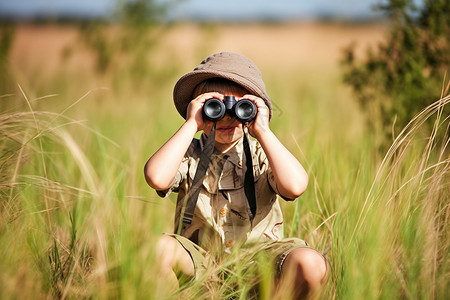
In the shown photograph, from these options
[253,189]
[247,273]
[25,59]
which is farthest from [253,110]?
[25,59]

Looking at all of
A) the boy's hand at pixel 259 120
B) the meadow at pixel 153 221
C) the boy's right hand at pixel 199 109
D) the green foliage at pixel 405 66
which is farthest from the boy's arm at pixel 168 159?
the green foliage at pixel 405 66

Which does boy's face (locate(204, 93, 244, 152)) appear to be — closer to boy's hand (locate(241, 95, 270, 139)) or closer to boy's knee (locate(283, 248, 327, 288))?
boy's hand (locate(241, 95, 270, 139))

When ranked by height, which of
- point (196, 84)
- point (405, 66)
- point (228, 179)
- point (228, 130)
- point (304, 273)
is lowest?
point (304, 273)

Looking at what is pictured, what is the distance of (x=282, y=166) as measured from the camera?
6.39 feet

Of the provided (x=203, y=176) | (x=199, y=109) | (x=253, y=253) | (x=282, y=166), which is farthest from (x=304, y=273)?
(x=199, y=109)

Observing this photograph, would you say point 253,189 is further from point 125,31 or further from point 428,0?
point 125,31

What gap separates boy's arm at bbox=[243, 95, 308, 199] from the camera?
194cm

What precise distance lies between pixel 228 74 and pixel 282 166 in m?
0.46

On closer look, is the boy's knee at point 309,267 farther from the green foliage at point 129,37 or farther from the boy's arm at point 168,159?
the green foliage at point 129,37

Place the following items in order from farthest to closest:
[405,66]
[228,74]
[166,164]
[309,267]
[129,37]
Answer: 1. [129,37]
2. [405,66]
3. [228,74]
4. [166,164]
5. [309,267]

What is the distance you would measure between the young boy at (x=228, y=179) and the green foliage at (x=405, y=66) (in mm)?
1452

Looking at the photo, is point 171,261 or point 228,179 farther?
point 228,179

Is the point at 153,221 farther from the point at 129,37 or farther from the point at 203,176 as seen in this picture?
the point at 129,37

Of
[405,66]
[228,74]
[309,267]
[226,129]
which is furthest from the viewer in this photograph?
[405,66]
